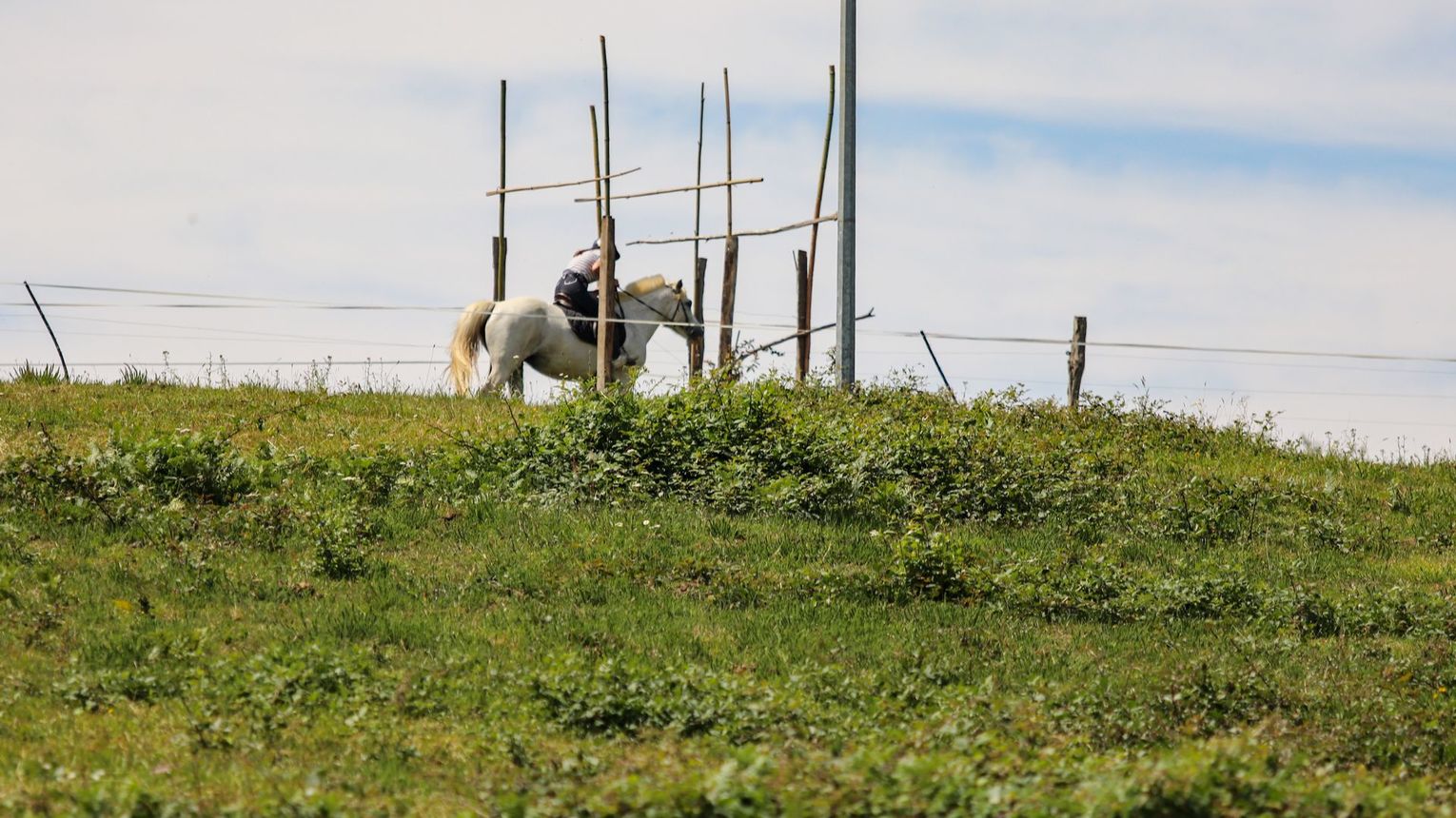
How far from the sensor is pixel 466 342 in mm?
20922

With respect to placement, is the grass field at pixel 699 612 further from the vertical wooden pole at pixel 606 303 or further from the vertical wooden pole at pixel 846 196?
the vertical wooden pole at pixel 606 303

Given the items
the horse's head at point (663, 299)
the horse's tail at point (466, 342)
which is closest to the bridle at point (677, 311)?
the horse's head at point (663, 299)

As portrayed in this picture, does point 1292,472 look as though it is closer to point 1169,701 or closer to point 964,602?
point 964,602

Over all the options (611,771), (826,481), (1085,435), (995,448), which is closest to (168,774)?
(611,771)

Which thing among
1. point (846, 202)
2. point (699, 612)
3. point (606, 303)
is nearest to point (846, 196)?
point (846, 202)

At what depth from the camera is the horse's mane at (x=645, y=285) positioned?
2236cm

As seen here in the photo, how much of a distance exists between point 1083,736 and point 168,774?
4147 mm

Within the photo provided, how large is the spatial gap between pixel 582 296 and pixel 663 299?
1.72 m

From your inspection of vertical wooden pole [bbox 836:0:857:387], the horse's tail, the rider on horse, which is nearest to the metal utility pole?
vertical wooden pole [bbox 836:0:857:387]

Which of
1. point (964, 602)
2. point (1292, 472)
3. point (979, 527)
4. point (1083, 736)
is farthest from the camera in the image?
point (1292, 472)

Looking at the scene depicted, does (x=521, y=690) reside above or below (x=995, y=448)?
below

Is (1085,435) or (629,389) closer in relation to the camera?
(629,389)

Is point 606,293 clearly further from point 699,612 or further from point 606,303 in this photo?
point 699,612

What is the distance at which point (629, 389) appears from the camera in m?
14.3
